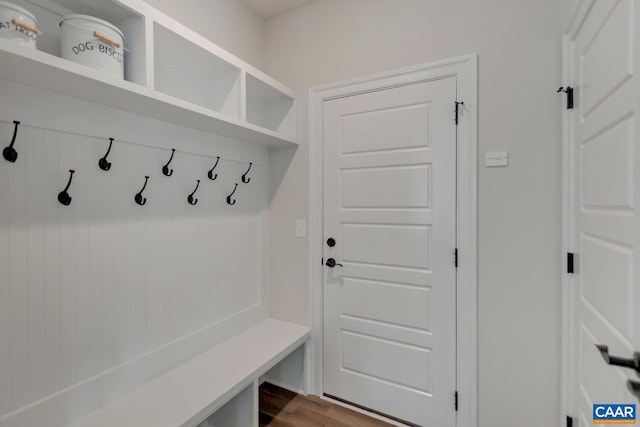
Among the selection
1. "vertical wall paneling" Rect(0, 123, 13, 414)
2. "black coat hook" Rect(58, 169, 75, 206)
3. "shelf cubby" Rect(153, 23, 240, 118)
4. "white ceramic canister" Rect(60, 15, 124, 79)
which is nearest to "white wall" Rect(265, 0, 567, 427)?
"shelf cubby" Rect(153, 23, 240, 118)

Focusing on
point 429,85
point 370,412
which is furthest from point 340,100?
point 370,412

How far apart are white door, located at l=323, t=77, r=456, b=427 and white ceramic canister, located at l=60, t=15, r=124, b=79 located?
135 centimetres

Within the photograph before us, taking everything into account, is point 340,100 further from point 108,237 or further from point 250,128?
point 108,237

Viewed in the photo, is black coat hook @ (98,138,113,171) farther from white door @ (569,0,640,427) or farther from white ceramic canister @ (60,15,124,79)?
white door @ (569,0,640,427)

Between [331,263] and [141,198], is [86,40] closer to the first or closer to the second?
[141,198]

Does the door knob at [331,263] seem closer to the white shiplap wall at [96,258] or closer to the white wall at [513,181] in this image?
the white shiplap wall at [96,258]

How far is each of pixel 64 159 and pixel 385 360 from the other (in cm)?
207

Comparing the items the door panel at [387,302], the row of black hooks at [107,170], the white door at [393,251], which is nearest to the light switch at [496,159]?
the white door at [393,251]

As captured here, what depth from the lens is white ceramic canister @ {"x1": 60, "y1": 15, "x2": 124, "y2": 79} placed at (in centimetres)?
108

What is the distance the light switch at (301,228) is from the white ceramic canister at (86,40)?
145 centimetres

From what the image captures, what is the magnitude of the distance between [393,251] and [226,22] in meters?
1.92

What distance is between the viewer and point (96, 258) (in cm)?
136

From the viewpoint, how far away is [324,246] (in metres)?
2.20

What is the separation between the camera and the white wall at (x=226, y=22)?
68.1 inches
